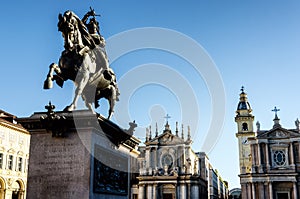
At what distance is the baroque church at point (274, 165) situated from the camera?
5456 cm

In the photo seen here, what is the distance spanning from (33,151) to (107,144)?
62.5 inches

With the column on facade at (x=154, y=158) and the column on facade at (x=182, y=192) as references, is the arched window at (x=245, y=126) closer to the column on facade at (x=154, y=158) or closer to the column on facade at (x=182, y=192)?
the column on facade at (x=182, y=192)

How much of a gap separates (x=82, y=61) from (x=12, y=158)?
33.9 meters

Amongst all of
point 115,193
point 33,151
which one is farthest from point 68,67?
point 115,193

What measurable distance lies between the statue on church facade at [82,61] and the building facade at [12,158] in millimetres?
30789

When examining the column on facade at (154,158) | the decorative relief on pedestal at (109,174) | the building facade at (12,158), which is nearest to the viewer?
the decorative relief on pedestal at (109,174)

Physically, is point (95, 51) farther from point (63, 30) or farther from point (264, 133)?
point (264, 133)

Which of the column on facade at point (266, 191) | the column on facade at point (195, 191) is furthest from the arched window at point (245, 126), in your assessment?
the column on facade at point (266, 191)

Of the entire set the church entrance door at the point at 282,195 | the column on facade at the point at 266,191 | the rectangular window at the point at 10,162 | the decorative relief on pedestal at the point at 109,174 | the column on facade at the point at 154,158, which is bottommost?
the church entrance door at the point at 282,195

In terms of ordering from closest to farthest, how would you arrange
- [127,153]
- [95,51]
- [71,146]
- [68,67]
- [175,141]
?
[71,146] < [68,67] < [95,51] < [127,153] < [175,141]

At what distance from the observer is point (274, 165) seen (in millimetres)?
57250

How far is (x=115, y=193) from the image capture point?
7.82 metres

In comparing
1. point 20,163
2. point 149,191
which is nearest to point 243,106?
point 149,191

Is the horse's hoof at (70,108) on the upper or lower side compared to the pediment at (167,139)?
lower
